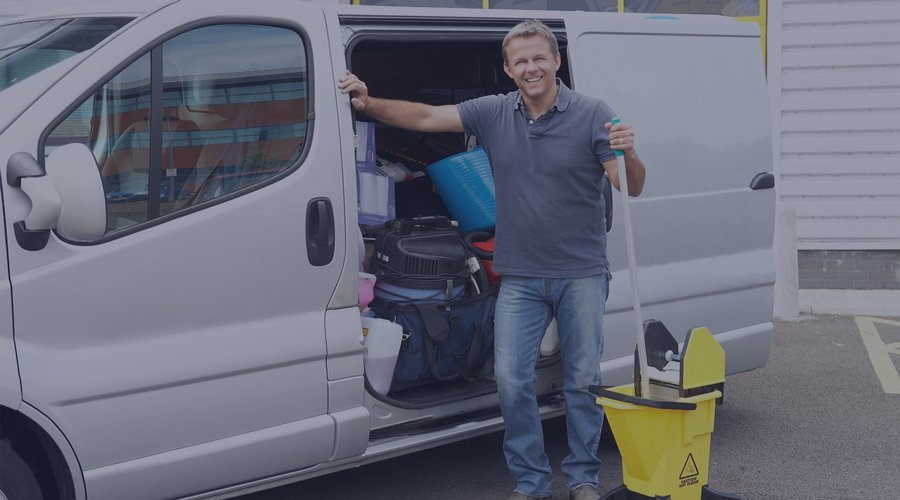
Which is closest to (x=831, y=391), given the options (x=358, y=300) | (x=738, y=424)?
(x=738, y=424)

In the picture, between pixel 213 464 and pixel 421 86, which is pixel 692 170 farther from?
pixel 213 464

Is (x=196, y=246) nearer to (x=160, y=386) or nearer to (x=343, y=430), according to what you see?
(x=160, y=386)

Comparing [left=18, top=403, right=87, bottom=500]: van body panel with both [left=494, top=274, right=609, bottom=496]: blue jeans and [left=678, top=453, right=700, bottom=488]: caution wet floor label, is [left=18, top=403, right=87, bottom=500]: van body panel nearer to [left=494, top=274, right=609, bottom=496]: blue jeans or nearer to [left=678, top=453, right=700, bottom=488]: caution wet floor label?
[left=494, top=274, right=609, bottom=496]: blue jeans

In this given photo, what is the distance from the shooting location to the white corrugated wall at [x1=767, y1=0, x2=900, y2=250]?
962cm

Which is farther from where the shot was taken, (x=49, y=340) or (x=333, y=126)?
(x=333, y=126)

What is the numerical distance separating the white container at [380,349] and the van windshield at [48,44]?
1.37 m

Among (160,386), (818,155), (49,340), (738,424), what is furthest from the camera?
(818,155)

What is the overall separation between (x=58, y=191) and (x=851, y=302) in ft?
24.9

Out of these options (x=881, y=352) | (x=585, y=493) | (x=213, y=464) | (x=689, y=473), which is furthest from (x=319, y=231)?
(x=881, y=352)

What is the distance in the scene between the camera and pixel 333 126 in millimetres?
3785

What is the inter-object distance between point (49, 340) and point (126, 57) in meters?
0.89

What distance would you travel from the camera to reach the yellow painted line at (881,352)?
6.39 metres

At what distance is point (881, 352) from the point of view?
23.7ft

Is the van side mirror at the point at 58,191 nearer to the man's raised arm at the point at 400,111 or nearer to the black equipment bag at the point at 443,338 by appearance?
the man's raised arm at the point at 400,111
